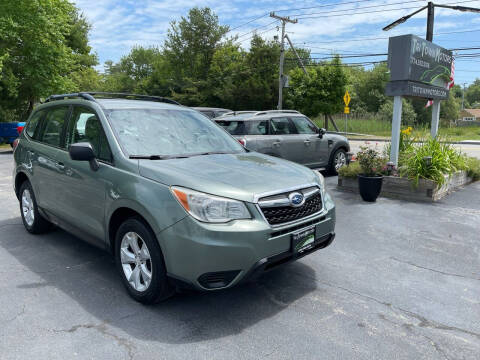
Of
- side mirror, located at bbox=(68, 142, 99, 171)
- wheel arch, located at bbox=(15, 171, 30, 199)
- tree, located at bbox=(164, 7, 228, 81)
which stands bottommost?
wheel arch, located at bbox=(15, 171, 30, 199)

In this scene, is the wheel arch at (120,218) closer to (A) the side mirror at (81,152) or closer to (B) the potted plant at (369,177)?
(A) the side mirror at (81,152)

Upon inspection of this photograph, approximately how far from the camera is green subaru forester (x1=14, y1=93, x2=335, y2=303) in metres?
3.12

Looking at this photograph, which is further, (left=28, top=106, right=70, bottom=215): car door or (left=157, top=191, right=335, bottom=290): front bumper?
(left=28, top=106, right=70, bottom=215): car door

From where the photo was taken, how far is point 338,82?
33438 mm

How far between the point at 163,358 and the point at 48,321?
1.12 meters

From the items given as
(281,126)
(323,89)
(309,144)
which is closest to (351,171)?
(309,144)

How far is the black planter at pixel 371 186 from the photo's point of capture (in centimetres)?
760

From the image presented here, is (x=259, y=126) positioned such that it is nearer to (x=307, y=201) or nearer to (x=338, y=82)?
(x=307, y=201)

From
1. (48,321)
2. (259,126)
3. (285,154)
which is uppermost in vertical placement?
(259,126)

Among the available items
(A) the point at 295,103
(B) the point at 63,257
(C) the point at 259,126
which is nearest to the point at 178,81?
(A) the point at 295,103

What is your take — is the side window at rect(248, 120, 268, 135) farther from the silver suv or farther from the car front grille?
the car front grille

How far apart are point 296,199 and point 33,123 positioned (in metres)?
4.00

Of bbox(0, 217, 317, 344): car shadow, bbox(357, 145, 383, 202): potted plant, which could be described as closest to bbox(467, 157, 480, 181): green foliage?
bbox(357, 145, 383, 202): potted plant

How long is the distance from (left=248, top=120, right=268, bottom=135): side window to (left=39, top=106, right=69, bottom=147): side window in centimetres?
473
